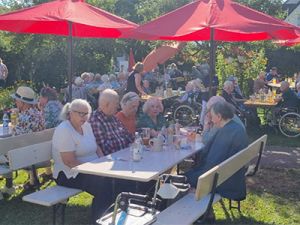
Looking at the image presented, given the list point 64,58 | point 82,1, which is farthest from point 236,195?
point 64,58

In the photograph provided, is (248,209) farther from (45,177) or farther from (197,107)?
(197,107)

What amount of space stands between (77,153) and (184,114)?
633 cm

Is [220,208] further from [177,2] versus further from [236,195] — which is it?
[177,2]

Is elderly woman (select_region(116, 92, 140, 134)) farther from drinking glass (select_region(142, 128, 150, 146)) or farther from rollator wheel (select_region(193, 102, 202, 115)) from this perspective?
rollator wheel (select_region(193, 102, 202, 115))

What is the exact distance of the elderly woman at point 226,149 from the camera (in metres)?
4.48

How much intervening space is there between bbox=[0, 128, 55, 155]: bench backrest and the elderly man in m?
0.94

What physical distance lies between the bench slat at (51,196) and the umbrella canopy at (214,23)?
2.15m

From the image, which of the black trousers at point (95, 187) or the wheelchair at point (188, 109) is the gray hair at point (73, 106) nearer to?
the black trousers at point (95, 187)

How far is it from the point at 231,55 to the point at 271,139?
679 centimetres

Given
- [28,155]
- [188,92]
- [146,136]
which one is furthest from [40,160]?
[188,92]

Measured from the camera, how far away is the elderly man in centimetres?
503

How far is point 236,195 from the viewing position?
14.7 feet

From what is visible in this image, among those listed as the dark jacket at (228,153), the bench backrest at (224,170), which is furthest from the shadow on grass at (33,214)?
the bench backrest at (224,170)

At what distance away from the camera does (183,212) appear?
3916 mm
